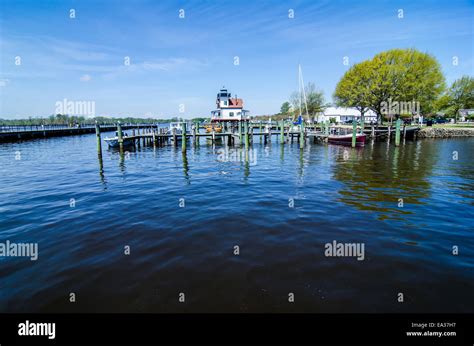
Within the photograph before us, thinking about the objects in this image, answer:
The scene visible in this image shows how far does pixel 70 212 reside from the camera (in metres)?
10.9

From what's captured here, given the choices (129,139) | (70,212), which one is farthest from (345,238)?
(129,139)

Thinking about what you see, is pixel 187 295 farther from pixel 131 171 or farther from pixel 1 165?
pixel 1 165

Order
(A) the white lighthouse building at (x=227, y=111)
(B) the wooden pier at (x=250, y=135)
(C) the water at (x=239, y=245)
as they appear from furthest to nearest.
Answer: (A) the white lighthouse building at (x=227, y=111)
(B) the wooden pier at (x=250, y=135)
(C) the water at (x=239, y=245)

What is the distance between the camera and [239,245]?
25.8ft

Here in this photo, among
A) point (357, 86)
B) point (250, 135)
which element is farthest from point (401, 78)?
point (250, 135)

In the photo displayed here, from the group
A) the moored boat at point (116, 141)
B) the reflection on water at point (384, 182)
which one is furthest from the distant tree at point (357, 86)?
the moored boat at point (116, 141)

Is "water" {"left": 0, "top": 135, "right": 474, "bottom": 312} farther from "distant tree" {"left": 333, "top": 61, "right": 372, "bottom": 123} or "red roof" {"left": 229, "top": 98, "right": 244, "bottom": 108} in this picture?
"red roof" {"left": 229, "top": 98, "right": 244, "bottom": 108}

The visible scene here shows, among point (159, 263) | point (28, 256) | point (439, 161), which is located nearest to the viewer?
point (159, 263)

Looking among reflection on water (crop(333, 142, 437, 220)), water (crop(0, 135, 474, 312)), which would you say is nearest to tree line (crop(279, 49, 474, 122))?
reflection on water (crop(333, 142, 437, 220))

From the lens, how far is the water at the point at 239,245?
5609 mm

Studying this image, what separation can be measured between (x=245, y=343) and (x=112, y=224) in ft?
22.7

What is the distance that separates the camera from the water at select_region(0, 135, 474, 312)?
5609 mm

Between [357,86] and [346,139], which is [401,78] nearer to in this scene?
[357,86]

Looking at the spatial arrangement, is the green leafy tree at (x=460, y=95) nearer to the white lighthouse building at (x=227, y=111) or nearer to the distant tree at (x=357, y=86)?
the distant tree at (x=357, y=86)
